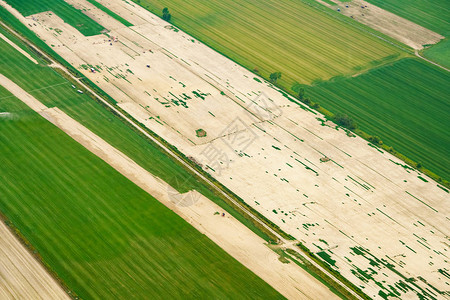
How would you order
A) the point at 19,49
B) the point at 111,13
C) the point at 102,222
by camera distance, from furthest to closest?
the point at 111,13
the point at 19,49
the point at 102,222

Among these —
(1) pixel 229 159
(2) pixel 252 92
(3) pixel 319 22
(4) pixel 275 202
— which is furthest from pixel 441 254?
(3) pixel 319 22

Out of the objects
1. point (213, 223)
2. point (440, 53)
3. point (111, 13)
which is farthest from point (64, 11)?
point (440, 53)

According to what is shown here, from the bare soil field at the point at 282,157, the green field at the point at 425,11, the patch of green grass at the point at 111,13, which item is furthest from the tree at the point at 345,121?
the green field at the point at 425,11

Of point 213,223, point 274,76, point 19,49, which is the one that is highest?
point 274,76

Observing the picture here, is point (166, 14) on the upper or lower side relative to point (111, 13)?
upper

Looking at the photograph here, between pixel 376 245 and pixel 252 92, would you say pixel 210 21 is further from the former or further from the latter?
pixel 376 245

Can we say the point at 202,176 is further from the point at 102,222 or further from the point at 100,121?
the point at 100,121

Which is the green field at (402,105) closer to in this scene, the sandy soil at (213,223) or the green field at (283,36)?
the green field at (283,36)
